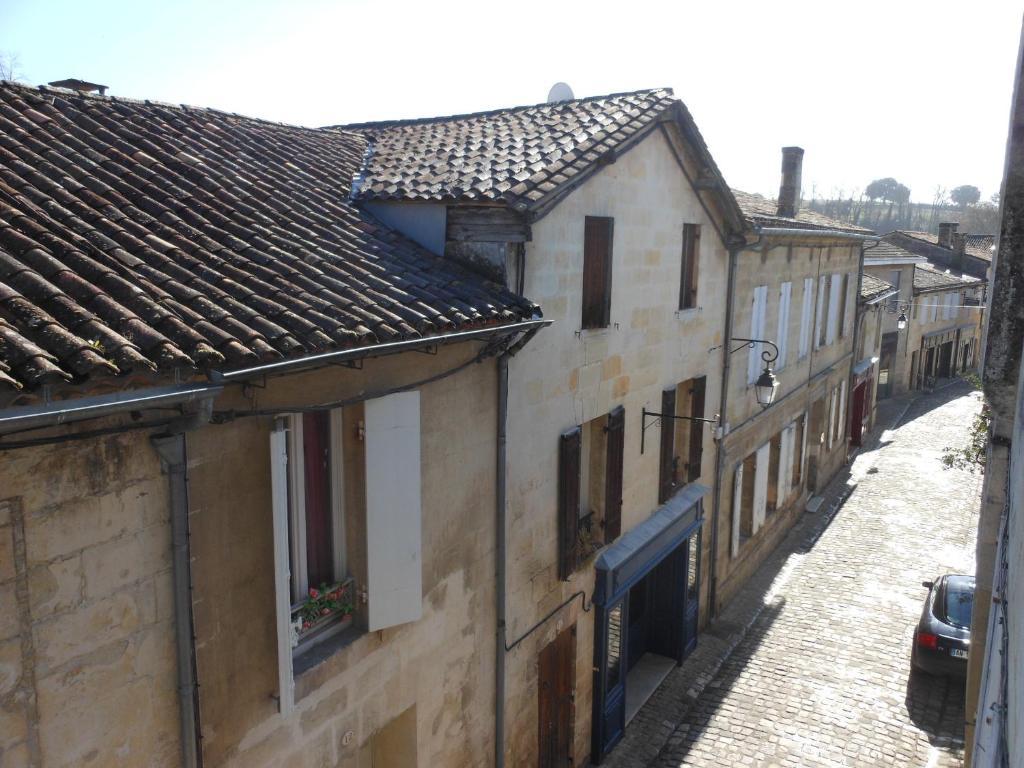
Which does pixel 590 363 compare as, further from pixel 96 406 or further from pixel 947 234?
pixel 947 234

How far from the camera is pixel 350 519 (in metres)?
6.09

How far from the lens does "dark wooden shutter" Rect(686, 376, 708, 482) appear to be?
1215cm

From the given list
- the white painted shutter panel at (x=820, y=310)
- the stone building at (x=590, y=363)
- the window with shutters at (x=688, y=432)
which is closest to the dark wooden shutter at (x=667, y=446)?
the stone building at (x=590, y=363)

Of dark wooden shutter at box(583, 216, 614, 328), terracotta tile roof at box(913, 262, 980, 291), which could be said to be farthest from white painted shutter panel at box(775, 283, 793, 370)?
terracotta tile roof at box(913, 262, 980, 291)

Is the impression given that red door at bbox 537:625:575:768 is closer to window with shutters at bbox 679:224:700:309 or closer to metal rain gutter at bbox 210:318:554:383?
metal rain gutter at bbox 210:318:554:383

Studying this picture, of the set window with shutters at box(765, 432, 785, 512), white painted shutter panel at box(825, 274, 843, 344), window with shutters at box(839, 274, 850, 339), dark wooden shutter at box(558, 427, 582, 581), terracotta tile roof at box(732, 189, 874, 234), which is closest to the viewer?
dark wooden shutter at box(558, 427, 582, 581)

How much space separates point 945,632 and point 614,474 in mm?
5536

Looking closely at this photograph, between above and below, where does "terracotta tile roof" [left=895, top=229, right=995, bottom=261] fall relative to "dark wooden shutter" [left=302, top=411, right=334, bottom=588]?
above

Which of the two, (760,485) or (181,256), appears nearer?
(181,256)

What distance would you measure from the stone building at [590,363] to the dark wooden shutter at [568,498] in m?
0.02

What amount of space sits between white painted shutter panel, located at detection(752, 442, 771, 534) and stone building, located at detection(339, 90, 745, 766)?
3165mm

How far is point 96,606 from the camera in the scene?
4242 millimetres

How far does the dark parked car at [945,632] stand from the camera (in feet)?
36.9

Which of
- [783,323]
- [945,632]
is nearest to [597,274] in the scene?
[945,632]
